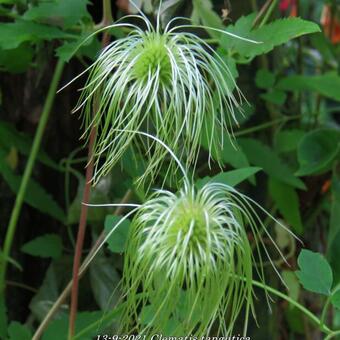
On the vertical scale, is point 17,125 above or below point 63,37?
below

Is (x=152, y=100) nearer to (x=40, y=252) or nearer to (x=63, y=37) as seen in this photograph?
(x=63, y=37)

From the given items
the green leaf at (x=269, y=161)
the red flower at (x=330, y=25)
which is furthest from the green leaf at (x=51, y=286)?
the red flower at (x=330, y=25)

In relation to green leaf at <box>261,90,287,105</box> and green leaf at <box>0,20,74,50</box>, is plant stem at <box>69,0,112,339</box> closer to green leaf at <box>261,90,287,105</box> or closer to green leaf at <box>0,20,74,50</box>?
green leaf at <box>0,20,74,50</box>

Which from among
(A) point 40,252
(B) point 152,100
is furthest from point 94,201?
A: (B) point 152,100

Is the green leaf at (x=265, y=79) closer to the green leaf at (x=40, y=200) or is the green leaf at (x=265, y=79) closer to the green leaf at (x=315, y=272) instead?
the green leaf at (x=40, y=200)

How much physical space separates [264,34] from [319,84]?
0.22 metres

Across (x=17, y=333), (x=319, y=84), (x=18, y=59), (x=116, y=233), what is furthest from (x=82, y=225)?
(x=319, y=84)

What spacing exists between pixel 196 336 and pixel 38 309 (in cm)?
41

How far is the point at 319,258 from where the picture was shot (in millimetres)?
626

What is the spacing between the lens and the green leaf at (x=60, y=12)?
29.4 inches

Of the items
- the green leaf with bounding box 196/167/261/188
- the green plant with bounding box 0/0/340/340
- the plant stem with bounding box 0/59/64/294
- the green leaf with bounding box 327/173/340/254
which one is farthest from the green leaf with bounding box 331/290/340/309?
the plant stem with bounding box 0/59/64/294

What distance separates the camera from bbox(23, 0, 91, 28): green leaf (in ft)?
2.45

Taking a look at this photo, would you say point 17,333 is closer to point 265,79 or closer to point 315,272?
point 315,272

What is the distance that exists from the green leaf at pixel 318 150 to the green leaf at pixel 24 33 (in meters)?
0.29
